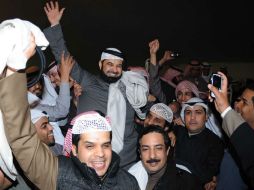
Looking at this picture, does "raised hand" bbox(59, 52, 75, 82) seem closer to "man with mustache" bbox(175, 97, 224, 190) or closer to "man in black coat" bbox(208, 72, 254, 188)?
"man with mustache" bbox(175, 97, 224, 190)

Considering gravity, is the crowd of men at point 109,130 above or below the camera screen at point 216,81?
below

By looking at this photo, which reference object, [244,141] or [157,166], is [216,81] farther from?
[157,166]

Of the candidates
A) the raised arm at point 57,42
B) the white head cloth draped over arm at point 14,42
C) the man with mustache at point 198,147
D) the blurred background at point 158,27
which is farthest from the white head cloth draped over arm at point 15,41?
the blurred background at point 158,27

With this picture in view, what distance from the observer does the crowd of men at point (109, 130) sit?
155 centimetres

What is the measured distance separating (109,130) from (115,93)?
137cm

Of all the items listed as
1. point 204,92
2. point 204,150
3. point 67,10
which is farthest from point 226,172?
point 67,10

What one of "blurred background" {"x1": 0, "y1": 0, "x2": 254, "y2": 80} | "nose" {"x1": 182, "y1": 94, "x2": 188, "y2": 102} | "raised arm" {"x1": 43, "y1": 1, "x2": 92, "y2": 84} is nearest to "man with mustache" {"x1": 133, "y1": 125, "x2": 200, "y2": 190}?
"raised arm" {"x1": 43, "y1": 1, "x2": 92, "y2": 84}

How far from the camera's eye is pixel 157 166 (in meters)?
2.57

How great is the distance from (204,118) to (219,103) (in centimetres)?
136

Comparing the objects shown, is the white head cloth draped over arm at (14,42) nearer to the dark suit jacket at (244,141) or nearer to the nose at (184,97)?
the dark suit jacket at (244,141)

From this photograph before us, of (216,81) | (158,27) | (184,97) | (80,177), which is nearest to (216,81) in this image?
(216,81)

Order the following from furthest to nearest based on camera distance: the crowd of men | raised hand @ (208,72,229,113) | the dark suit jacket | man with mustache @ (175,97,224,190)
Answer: man with mustache @ (175,97,224,190) < raised hand @ (208,72,229,113) < the dark suit jacket < the crowd of men

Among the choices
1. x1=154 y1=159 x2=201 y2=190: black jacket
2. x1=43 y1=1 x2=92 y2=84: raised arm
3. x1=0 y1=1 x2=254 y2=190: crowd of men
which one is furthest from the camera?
x1=43 y1=1 x2=92 y2=84: raised arm

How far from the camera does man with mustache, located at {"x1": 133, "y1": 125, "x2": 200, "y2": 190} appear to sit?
252cm
